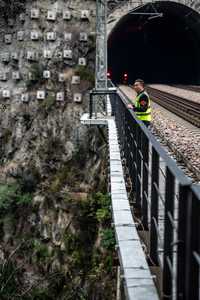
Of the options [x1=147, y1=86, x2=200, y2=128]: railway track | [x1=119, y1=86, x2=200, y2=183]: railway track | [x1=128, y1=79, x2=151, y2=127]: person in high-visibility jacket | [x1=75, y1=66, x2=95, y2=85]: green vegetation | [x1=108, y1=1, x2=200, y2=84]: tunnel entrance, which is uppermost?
[x1=108, y1=1, x2=200, y2=84]: tunnel entrance

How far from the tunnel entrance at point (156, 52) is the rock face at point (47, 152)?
10.9 meters

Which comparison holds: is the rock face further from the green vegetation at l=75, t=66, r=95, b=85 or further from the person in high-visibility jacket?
the person in high-visibility jacket

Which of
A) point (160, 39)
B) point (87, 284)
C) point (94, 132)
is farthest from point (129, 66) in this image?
point (87, 284)

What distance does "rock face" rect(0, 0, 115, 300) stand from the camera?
809 inches

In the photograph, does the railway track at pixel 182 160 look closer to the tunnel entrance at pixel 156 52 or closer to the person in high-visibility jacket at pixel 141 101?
the person in high-visibility jacket at pixel 141 101

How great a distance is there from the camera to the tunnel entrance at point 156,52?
39719mm

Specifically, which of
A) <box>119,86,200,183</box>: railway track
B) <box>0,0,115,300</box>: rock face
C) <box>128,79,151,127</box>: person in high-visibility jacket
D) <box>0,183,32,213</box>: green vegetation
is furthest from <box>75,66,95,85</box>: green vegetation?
<box>128,79,151,127</box>: person in high-visibility jacket

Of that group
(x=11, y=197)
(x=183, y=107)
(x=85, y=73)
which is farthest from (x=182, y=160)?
(x=85, y=73)

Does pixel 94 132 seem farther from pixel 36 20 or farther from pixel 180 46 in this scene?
pixel 180 46

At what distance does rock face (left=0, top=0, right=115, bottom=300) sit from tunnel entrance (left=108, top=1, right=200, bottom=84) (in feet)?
35.6

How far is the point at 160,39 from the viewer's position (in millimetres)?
46156

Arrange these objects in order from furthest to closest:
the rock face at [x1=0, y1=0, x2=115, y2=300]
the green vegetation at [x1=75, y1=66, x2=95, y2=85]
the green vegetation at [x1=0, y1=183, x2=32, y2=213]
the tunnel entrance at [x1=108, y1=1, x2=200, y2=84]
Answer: the tunnel entrance at [x1=108, y1=1, x2=200, y2=84] → the green vegetation at [x1=75, y1=66, x2=95, y2=85] → the green vegetation at [x1=0, y1=183, x2=32, y2=213] → the rock face at [x1=0, y1=0, x2=115, y2=300]

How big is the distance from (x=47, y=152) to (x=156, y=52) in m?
24.5

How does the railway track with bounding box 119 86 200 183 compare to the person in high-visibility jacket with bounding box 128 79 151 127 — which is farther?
the person in high-visibility jacket with bounding box 128 79 151 127
